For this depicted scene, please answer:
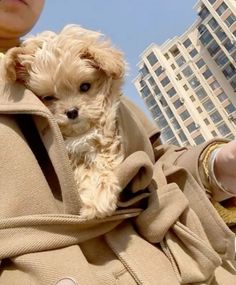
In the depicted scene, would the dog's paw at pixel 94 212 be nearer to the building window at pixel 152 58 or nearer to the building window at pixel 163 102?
the building window at pixel 163 102

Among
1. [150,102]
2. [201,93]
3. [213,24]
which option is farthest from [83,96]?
[150,102]

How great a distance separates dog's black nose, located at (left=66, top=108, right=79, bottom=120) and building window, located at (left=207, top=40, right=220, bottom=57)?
21.7 metres

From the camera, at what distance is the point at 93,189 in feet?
2.33

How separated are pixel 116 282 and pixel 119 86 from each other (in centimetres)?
34

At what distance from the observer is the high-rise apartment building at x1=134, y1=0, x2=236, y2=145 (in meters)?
20.9

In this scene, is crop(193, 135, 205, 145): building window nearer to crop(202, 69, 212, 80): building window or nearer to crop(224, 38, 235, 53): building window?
crop(202, 69, 212, 80): building window

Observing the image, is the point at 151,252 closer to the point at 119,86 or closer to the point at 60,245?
the point at 60,245

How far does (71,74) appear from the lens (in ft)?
2.37

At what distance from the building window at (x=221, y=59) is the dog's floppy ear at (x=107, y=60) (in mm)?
21204

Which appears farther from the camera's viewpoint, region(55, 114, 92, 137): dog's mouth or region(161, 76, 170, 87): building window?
region(161, 76, 170, 87): building window

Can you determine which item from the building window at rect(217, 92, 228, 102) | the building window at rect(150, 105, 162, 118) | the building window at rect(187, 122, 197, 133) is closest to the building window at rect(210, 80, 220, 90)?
the building window at rect(217, 92, 228, 102)

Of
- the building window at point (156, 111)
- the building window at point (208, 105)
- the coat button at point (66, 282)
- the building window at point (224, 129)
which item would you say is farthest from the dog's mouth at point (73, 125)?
the building window at point (156, 111)

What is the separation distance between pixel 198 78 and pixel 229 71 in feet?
7.08

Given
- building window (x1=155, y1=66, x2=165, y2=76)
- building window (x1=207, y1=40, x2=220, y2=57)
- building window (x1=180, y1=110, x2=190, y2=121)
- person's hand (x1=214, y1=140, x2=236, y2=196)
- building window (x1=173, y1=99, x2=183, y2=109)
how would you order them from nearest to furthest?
person's hand (x1=214, y1=140, x2=236, y2=196)
building window (x1=207, y1=40, x2=220, y2=57)
building window (x1=180, y1=110, x2=190, y2=121)
building window (x1=173, y1=99, x2=183, y2=109)
building window (x1=155, y1=66, x2=165, y2=76)
